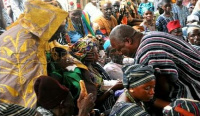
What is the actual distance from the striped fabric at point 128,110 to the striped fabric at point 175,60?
0.33 metres

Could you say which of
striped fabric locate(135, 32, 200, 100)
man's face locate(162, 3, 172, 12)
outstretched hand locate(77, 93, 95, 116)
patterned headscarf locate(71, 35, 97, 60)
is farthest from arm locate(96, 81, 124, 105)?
man's face locate(162, 3, 172, 12)

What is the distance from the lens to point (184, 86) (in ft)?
7.82

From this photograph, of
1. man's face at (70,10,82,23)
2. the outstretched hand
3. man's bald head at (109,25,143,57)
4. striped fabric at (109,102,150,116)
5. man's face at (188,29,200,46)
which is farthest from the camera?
man's face at (70,10,82,23)

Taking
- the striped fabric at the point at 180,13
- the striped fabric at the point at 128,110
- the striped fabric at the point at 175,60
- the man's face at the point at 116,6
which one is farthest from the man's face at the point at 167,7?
the striped fabric at the point at 128,110

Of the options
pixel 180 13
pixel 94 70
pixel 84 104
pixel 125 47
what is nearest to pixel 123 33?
pixel 125 47

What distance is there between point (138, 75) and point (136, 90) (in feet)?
0.40

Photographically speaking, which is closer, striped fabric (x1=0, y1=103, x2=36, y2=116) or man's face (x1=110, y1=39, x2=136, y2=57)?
striped fabric (x1=0, y1=103, x2=36, y2=116)

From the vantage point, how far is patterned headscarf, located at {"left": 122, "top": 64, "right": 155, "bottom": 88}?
88.0 inches

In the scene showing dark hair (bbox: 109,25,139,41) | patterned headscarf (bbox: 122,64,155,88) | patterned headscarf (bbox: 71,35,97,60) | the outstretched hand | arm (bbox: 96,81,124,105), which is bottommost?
arm (bbox: 96,81,124,105)

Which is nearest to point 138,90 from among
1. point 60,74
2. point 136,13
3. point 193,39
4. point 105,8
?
point 60,74

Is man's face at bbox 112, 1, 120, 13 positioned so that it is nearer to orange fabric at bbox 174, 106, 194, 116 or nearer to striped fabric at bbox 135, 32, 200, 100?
striped fabric at bbox 135, 32, 200, 100

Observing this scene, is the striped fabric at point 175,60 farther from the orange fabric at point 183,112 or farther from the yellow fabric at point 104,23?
the yellow fabric at point 104,23

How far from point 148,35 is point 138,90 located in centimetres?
44

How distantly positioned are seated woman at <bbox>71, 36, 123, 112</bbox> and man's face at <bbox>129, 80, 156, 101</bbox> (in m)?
1.18
